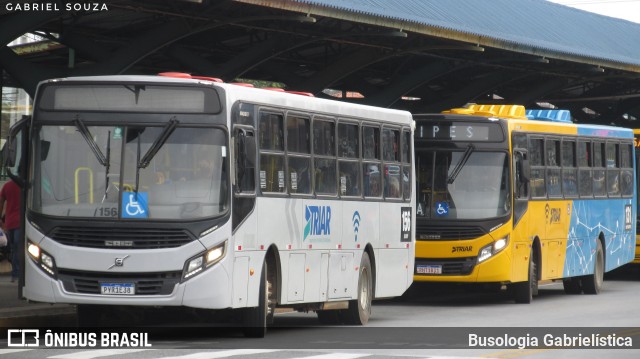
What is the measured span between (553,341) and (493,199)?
22.4 ft

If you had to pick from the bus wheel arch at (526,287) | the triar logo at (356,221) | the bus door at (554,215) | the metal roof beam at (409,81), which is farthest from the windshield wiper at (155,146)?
the metal roof beam at (409,81)

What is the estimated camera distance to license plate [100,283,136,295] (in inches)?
591

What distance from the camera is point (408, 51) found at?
31922mm

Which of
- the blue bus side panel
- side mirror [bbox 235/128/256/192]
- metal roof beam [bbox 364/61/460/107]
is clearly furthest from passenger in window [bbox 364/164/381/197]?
metal roof beam [bbox 364/61/460/107]

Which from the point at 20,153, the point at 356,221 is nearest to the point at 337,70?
the point at 356,221

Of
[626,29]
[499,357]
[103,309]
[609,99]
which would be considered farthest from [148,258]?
[626,29]

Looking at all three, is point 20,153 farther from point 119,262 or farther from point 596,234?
point 596,234

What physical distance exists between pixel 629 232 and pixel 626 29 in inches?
936

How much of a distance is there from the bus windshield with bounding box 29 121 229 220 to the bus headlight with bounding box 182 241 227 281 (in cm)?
35

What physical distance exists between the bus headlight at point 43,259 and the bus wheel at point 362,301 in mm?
4991

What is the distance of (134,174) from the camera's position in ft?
49.7

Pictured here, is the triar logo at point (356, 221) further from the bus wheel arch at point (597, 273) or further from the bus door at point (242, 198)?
the bus wheel arch at point (597, 273)

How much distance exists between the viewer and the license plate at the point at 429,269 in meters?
23.0

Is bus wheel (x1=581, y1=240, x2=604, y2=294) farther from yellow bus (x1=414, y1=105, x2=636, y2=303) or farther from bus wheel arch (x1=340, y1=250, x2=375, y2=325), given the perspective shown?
bus wheel arch (x1=340, y1=250, x2=375, y2=325)
